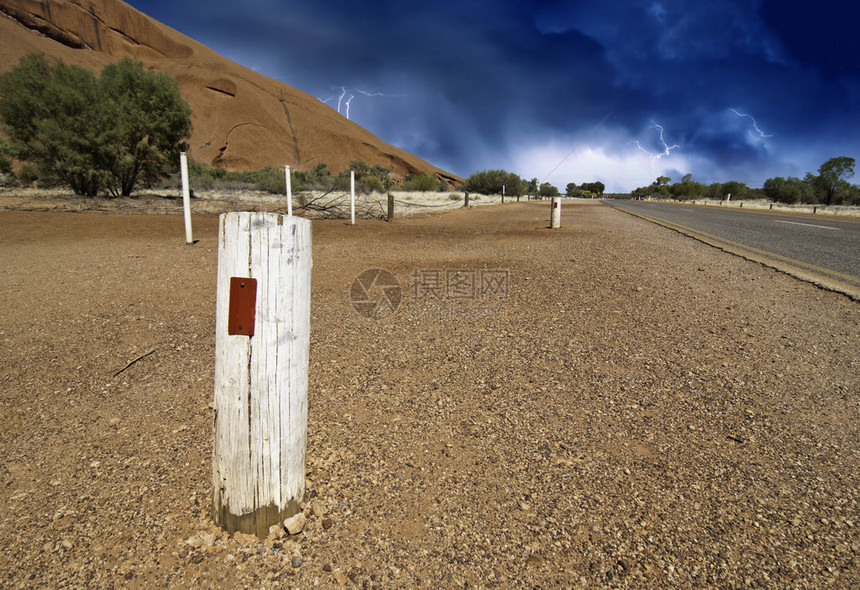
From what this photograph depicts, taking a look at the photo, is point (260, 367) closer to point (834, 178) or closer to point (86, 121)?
point (86, 121)

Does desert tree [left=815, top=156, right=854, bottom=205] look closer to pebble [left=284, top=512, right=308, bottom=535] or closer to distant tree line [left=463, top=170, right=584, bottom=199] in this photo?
distant tree line [left=463, top=170, right=584, bottom=199]

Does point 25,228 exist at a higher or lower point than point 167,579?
higher

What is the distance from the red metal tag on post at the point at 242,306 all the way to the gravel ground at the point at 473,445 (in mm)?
889

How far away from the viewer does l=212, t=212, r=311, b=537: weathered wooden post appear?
4.84 ft

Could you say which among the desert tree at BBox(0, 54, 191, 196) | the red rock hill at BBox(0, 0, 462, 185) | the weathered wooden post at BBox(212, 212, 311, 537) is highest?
the red rock hill at BBox(0, 0, 462, 185)

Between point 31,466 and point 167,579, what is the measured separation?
1228 millimetres

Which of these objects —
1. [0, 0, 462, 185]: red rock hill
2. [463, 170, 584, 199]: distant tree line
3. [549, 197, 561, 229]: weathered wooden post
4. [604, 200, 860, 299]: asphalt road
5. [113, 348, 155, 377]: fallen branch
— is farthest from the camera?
[0, 0, 462, 185]: red rock hill

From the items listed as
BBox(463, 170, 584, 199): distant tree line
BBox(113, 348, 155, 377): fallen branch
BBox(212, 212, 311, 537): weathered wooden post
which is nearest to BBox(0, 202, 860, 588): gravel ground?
BBox(113, 348, 155, 377): fallen branch

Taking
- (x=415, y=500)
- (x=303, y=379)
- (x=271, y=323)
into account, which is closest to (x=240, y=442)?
(x=303, y=379)

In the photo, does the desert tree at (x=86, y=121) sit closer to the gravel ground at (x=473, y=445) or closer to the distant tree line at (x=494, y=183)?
the gravel ground at (x=473, y=445)

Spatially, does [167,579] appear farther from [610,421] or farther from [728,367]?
[728,367]

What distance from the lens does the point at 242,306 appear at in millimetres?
1479

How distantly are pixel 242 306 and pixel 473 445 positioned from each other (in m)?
1.42

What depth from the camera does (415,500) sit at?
1863 mm
